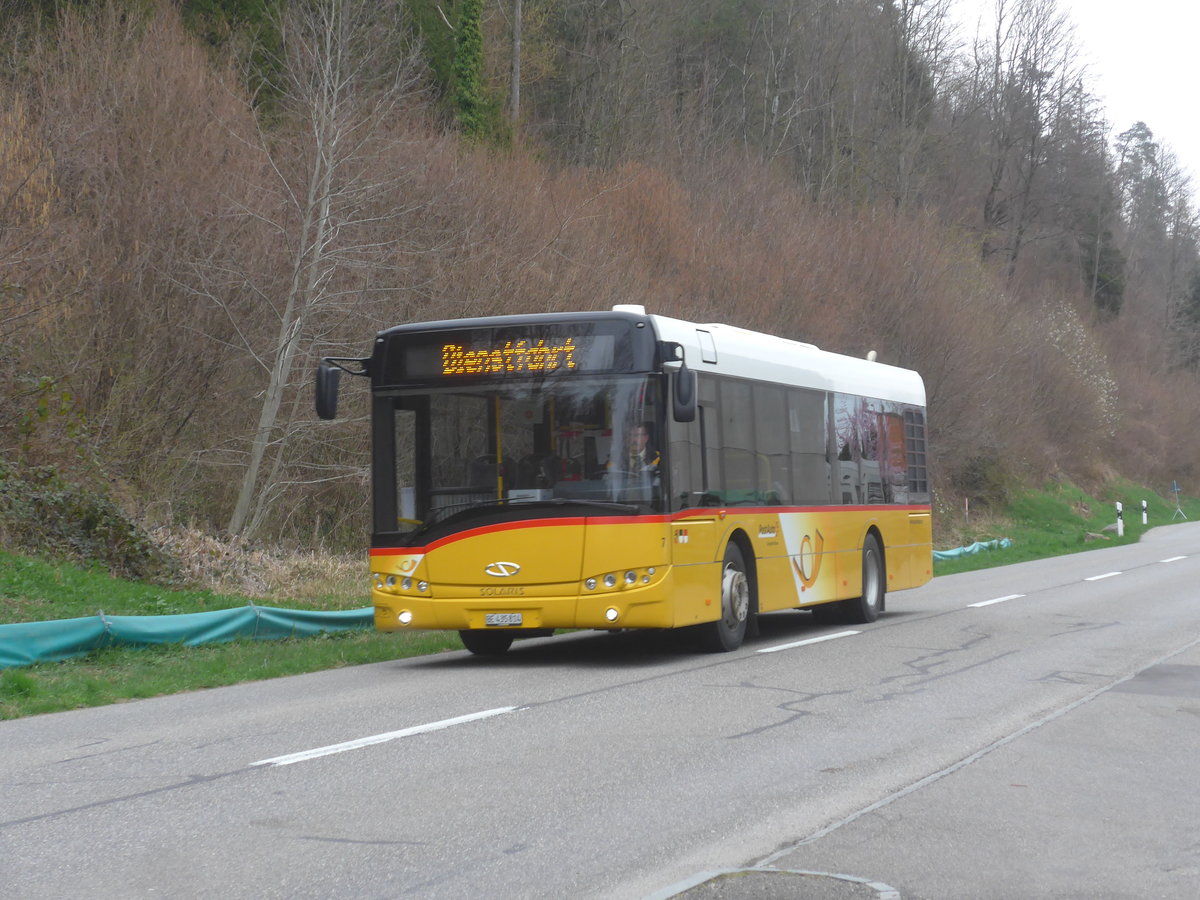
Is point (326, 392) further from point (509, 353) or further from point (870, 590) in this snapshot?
point (870, 590)

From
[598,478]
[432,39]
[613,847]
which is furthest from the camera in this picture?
[432,39]

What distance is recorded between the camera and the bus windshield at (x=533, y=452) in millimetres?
12914

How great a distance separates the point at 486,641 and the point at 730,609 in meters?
2.43

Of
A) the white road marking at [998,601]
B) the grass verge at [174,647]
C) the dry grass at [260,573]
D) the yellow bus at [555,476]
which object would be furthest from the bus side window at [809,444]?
the dry grass at [260,573]

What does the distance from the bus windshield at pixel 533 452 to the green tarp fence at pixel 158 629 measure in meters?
2.69

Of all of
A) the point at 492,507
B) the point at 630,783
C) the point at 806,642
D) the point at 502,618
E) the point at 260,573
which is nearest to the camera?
the point at 630,783

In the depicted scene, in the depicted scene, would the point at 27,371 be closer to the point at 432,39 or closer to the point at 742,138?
the point at 432,39

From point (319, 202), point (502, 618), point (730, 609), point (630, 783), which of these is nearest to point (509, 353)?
point (502, 618)

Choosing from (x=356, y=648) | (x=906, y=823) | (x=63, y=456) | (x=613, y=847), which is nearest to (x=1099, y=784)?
(x=906, y=823)

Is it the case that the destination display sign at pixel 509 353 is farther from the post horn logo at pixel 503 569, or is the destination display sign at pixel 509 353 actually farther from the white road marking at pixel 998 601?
the white road marking at pixel 998 601

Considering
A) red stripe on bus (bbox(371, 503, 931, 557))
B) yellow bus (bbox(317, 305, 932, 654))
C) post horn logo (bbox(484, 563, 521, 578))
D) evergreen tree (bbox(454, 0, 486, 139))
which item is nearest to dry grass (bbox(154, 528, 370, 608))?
yellow bus (bbox(317, 305, 932, 654))

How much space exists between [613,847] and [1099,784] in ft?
10.1

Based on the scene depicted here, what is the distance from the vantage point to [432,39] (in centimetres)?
3938

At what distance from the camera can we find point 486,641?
1464cm
